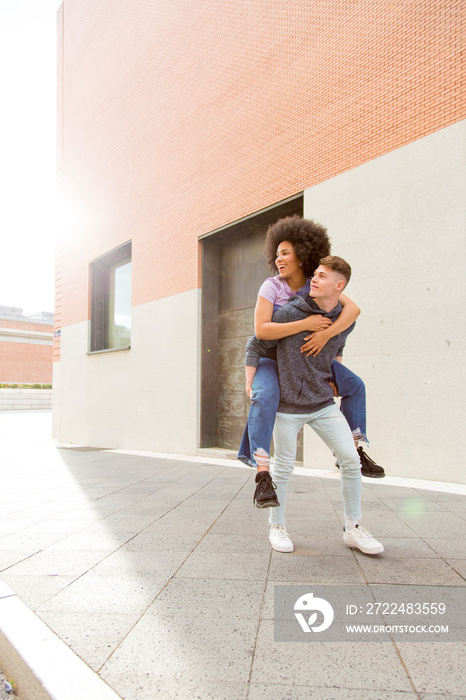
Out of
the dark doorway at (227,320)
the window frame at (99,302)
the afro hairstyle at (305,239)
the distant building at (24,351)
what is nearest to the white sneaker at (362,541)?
the afro hairstyle at (305,239)

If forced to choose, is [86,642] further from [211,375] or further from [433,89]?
[211,375]

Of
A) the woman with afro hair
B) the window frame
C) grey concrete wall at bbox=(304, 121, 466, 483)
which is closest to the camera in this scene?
the woman with afro hair

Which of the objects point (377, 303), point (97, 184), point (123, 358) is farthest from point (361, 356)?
point (97, 184)

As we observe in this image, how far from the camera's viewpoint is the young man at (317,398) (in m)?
2.70

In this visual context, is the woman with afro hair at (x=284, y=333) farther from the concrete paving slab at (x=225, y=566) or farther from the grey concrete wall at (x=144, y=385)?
the grey concrete wall at (x=144, y=385)

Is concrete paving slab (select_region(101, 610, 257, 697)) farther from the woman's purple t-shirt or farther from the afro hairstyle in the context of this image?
the afro hairstyle

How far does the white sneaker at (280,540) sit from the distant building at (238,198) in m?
3.42

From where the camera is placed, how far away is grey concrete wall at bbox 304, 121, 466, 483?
5.50 metres

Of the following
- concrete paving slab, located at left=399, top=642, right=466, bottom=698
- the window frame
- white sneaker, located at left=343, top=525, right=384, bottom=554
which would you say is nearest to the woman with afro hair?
white sneaker, located at left=343, top=525, right=384, bottom=554

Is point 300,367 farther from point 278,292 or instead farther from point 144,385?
point 144,385

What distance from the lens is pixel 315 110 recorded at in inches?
290

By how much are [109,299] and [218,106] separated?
23.0ft

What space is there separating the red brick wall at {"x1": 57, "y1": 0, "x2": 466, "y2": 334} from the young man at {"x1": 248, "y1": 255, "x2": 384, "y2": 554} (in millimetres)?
4471

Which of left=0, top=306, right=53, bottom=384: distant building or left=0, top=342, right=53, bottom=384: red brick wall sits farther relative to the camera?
left=0, top=306, right=53, bottom=384: distant building
